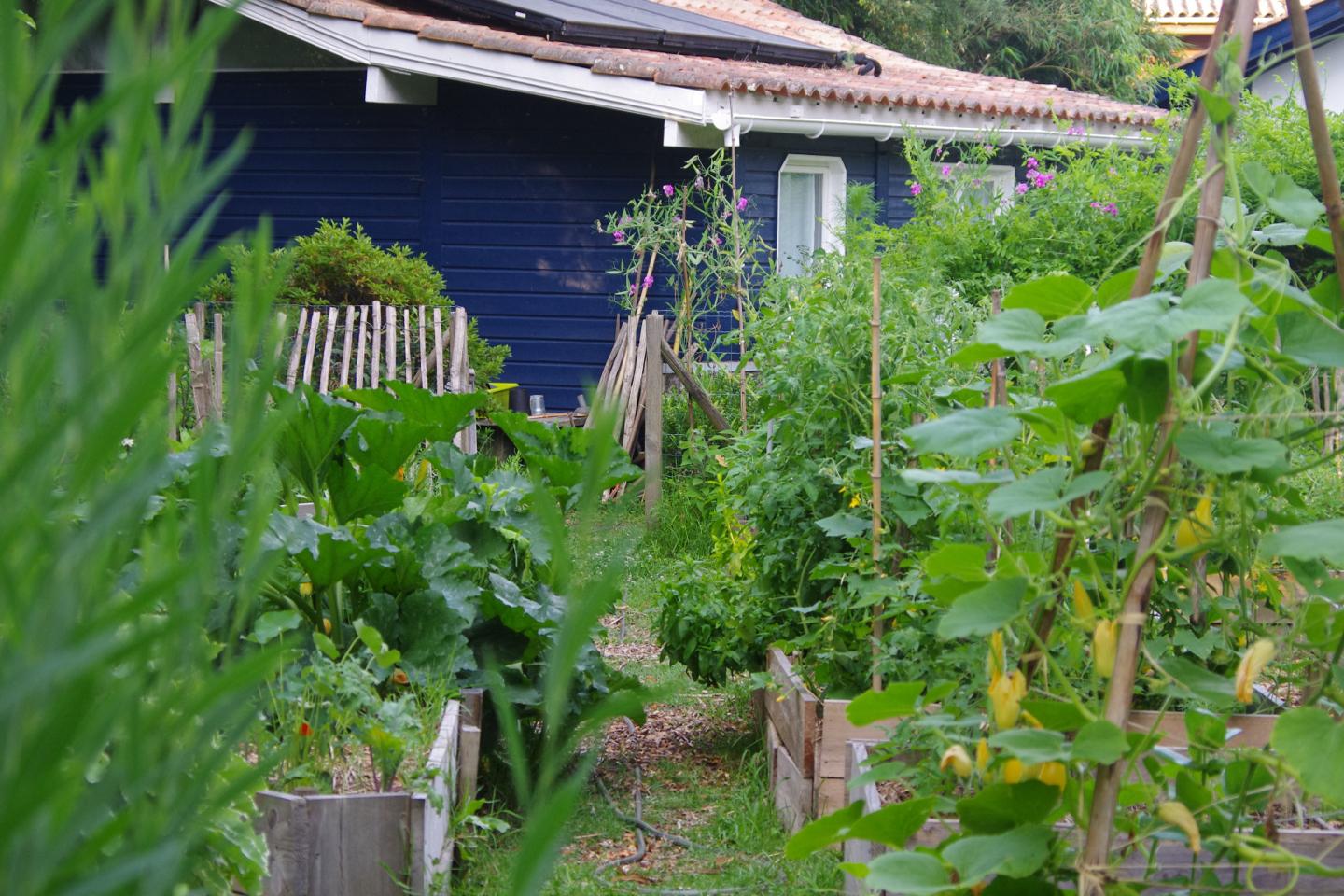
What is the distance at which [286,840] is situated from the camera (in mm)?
2621

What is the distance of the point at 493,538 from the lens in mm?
3898

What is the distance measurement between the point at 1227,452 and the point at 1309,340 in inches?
9.8

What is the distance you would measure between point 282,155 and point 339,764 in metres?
9.54

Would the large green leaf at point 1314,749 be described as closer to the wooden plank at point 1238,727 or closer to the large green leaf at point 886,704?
the large green leaf at point 886,704

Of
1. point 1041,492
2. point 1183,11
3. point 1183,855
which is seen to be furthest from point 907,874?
point 1183,11

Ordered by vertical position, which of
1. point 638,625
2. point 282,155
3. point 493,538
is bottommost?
point 638,625

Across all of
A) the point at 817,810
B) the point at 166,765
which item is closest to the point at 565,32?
the point at 817,810

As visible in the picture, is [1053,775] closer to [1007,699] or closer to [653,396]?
[1007,699]

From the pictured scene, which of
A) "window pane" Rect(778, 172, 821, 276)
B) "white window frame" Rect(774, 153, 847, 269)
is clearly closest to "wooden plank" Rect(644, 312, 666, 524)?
"white window frame" Rect(774, 153, 847, 269)

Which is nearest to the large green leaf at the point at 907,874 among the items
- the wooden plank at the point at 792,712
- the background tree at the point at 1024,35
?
the wooden plank at the point at 792,712

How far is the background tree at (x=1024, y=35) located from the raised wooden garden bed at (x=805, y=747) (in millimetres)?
17480

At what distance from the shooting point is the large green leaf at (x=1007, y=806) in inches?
55.0

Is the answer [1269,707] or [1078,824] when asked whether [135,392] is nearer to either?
[1078,824]

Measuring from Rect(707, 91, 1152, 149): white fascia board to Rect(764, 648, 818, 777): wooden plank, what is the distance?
20.5ft
